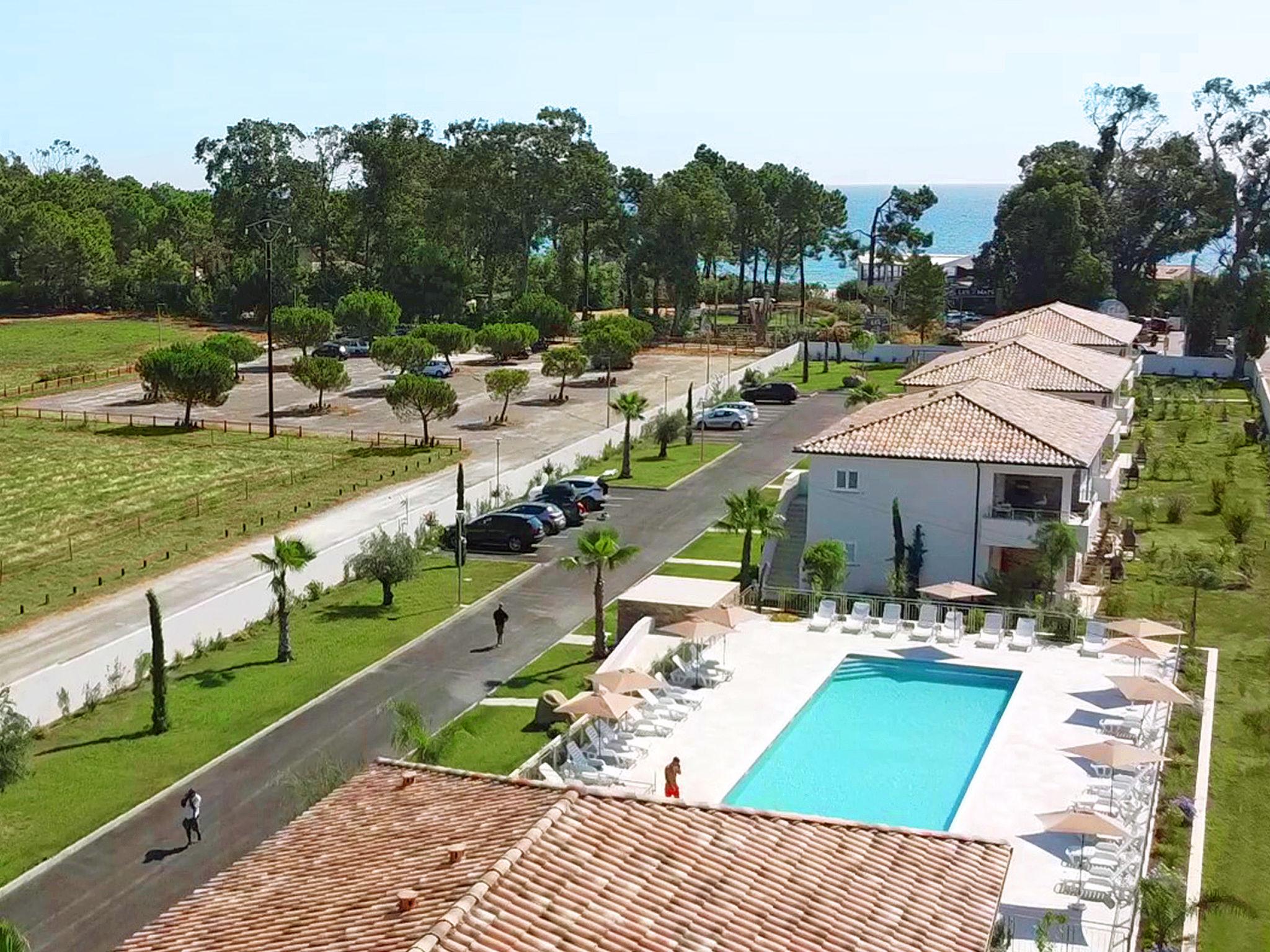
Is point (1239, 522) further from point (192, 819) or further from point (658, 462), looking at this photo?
point (192, 819)

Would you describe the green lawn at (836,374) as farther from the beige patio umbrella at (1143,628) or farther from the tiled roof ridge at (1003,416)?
the beige patio umbrella at (1143,628)

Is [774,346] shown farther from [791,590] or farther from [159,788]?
[159,788]

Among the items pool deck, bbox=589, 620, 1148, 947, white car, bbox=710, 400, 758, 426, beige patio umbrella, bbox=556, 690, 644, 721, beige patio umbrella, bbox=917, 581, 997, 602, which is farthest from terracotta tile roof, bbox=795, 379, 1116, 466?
white car, bbox=710, 400, 758, 426

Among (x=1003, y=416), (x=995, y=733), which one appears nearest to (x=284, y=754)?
(x=995, y=733)

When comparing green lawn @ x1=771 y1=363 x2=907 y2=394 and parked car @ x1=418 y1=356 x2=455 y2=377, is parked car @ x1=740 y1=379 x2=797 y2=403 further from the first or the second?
parked car @ x1=418 y1=356 x2=455 y2=377

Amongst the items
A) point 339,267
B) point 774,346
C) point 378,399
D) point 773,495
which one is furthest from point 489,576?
→ point 339,267

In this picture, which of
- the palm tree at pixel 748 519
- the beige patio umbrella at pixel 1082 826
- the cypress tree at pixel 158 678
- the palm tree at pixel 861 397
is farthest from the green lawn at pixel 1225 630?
the cypress tree at pixel 158 678
